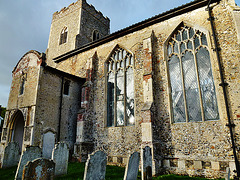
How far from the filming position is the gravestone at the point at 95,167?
3918 millimetres

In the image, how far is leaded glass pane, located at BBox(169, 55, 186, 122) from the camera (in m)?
8.38

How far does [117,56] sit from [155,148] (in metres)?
6.64

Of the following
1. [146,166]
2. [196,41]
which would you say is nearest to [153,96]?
[196,41]

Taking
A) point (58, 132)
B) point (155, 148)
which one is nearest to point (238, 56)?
point (155, 148)

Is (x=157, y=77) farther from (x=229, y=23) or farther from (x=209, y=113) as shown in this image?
(x=229, y=23)

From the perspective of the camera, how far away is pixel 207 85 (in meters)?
8.02

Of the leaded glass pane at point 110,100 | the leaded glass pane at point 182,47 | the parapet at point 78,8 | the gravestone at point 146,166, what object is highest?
the parapet at point 78,8

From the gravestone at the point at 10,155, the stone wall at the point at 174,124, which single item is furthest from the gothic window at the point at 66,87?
the gravestone at the point at 10,155

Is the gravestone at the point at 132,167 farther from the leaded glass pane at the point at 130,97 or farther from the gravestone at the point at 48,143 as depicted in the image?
the gravestone at the point at 48,143

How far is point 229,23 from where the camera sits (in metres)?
8.06

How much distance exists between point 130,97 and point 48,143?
5.74m

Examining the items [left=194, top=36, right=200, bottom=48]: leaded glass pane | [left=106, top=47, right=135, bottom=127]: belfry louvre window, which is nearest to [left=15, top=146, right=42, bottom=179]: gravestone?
[left=106, top=47, right=135, bottom=127]: belfry louvre window

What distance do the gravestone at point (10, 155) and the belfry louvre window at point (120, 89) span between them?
522cm

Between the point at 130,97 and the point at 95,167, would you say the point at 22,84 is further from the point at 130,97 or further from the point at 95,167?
the point at 95,167
